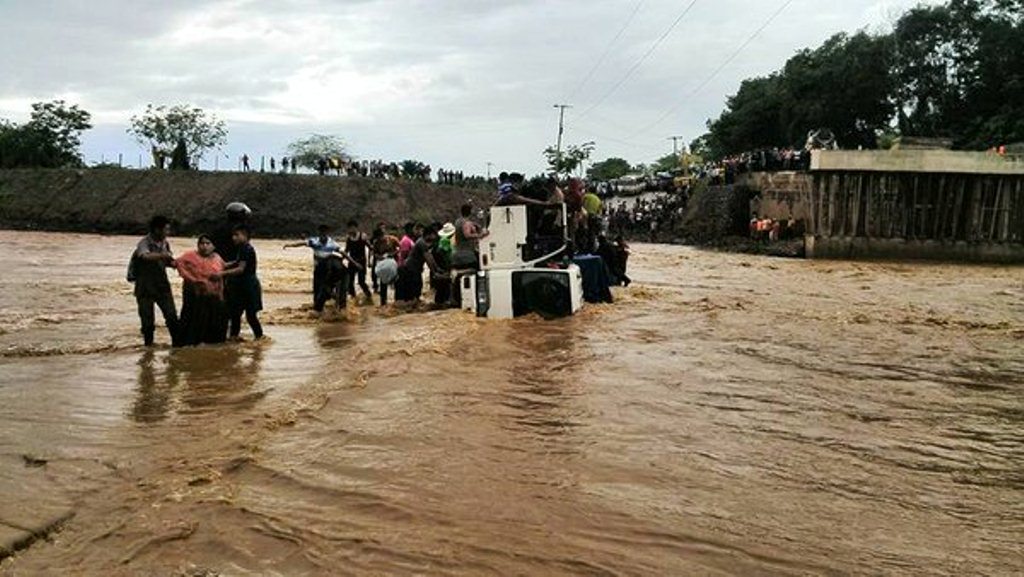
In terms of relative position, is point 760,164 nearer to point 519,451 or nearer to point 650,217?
point 650,217

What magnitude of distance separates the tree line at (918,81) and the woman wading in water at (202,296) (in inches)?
1653

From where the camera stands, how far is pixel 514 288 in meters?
11.3

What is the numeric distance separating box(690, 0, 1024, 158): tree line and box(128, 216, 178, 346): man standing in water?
139 feet

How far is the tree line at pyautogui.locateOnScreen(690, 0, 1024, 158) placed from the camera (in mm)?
44375

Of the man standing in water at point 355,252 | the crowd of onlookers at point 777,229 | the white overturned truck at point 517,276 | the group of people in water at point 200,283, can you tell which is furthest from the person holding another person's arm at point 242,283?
the crowd of onlookers at point 777,229

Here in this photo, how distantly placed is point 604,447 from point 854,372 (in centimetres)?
422

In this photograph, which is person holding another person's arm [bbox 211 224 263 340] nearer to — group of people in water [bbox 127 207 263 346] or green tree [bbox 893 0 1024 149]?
group of people in water [bbox 127 207 263 346]

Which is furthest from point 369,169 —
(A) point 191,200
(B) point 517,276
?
(B) point 517,276

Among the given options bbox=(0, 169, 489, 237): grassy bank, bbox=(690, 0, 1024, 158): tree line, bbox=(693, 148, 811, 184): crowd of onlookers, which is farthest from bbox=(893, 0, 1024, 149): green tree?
bbox=(0, 169, 489, 237): grassy bank

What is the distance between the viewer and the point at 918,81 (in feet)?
158

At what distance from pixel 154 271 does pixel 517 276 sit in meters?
4.55

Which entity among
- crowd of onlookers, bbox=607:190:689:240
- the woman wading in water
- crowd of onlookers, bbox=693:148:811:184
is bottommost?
crowd of onlookers, bbox=607:190:689:240

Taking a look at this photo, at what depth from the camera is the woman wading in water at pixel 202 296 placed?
29.3 ft

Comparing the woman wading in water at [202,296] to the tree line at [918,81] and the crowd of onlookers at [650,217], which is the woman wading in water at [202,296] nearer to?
the crowd of onlookers at [650,217]
